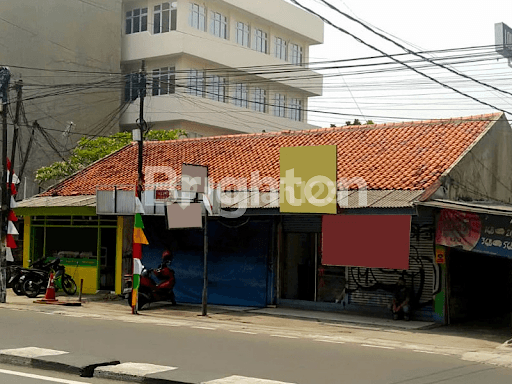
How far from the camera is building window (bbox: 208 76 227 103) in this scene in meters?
48.5

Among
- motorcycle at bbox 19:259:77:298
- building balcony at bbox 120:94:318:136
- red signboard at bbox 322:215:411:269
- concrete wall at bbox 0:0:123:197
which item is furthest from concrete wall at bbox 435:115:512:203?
building balcony at bbox 120:94:318:136

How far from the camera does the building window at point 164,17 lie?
47.1m

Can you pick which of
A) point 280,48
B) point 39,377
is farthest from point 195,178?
point 280,48

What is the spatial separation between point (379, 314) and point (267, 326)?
3.39 m

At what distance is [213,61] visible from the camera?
47938mm

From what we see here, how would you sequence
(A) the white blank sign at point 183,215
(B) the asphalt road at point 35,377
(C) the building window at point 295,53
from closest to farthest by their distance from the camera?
(B) the asphalt road at point 35,377, (A) the white blank sign at point 183,215, (C) the building window at point 295,53

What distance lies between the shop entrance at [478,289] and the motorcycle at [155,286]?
7.76 metres

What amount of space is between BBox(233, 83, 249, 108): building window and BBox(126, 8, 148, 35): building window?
7.26 metres

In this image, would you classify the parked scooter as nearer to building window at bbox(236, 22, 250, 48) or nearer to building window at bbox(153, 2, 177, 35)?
building window at bbox(153, 2, 177, 35)

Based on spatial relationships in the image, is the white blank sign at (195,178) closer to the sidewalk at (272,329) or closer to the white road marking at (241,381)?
the sidewalk at (272,329)

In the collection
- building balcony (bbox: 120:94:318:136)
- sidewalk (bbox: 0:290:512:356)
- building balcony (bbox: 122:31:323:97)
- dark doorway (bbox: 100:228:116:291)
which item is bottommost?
sidewalk (bbox: 0:290:512:356)

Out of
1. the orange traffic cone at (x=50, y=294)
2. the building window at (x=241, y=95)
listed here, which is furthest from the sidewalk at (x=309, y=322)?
the building window at (x=241, y=95)

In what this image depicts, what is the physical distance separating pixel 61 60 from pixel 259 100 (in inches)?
549

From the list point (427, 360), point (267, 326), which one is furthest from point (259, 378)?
point (267, 326)
